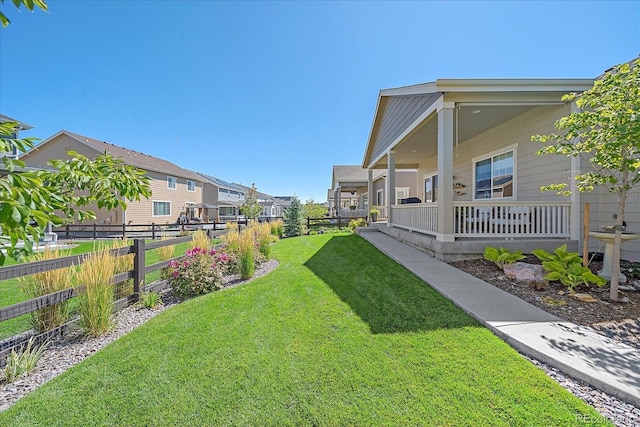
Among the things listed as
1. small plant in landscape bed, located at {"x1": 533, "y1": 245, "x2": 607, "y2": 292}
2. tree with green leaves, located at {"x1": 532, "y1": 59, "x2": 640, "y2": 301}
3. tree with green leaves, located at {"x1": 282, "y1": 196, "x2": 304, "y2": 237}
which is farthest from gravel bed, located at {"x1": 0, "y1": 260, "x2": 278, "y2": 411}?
tree with green leaves, located at {"x1": 282, "y1": 196, "x2": 304, "y2": 237}

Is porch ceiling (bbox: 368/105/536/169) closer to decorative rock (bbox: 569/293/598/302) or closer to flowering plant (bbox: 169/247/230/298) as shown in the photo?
decorative rock (bbox: 569/293/598/302)

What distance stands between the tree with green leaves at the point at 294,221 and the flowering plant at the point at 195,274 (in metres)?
10.7

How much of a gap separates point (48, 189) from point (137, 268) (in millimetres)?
3124

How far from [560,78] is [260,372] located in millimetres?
8180

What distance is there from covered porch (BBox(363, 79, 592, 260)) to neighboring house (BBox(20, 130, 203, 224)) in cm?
1860

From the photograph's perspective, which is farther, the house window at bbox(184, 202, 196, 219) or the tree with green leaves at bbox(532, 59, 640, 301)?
the house window at bbox(184, 202, 196, 219)

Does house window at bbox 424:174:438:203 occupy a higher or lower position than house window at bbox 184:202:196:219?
higher

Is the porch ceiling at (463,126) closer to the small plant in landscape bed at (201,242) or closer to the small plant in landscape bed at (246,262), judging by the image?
the small plant in landscape bed at (246,262)

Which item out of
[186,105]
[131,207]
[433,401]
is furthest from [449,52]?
[131,207]

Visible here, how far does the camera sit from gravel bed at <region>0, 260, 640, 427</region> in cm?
194

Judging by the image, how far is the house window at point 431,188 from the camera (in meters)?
12.6

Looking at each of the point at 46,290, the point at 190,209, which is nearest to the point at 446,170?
the point at 46,290

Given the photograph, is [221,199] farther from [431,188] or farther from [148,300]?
[148,300]

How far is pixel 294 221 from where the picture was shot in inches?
636
